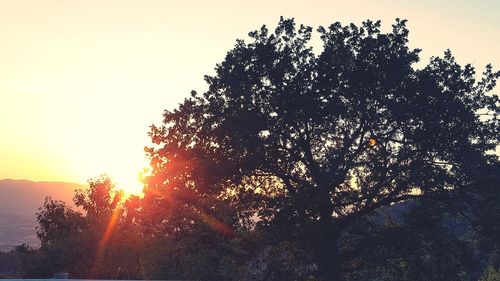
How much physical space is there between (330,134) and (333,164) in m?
2.16

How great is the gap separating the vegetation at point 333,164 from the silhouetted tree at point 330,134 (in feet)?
0.19

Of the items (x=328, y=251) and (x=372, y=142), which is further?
(x=372, y=142)

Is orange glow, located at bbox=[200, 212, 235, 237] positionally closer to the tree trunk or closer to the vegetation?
the vegetation

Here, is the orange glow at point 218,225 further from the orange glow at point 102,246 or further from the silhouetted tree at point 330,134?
the orange glow at point 102,246

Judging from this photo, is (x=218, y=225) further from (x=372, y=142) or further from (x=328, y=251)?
(x=372, y=142)

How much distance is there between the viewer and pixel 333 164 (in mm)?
25859

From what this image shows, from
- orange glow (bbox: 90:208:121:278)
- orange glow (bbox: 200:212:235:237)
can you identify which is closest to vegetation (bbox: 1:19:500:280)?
orange glow (bbox: 200:212:235:237)

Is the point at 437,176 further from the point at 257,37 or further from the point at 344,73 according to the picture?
the point at 257,37

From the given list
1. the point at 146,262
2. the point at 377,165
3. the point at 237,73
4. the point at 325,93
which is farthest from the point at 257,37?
the point at 146,262

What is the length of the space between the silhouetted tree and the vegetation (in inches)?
2.3

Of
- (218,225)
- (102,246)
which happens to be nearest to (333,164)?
(218,225)

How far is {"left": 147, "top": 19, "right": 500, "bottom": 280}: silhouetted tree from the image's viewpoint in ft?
85.8

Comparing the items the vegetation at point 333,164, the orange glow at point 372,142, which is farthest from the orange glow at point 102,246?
the orange glow at point 372,142

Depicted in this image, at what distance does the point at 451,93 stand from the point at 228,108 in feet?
35.2
